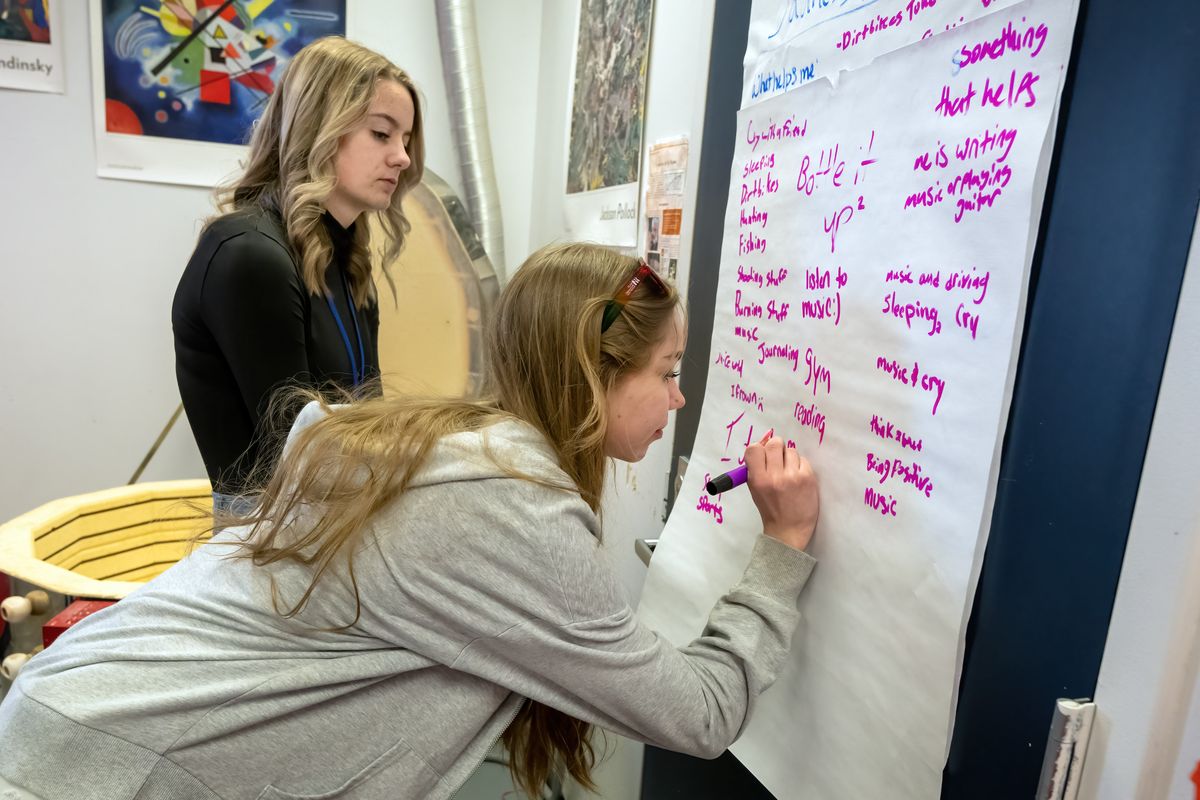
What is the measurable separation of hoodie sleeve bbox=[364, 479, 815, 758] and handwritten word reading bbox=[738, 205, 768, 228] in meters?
0.35

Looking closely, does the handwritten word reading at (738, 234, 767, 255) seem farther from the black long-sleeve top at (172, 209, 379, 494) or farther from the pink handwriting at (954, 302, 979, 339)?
the black long-sleeve top at (172, 209, 379, 494)

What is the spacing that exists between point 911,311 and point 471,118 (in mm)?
1703

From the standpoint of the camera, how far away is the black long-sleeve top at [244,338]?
1.07 meters

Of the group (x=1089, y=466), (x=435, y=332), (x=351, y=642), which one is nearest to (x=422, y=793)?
(x=351, y=642)

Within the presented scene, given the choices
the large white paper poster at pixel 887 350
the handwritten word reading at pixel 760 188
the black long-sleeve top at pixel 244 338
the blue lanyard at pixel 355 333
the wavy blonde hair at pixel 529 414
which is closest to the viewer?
the large white paper poster at pixel 887 350

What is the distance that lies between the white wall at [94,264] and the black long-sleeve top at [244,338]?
1.12 m

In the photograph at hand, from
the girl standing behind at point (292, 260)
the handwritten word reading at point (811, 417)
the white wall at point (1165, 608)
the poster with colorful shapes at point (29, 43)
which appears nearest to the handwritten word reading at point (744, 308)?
the handwritten word reading at point (811, 417)

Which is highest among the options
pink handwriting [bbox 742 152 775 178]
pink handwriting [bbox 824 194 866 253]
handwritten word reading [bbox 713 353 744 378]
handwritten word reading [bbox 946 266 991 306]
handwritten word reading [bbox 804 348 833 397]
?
pink handwriting [bbox 742 152 775 178]

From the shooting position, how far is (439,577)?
0.61 meters

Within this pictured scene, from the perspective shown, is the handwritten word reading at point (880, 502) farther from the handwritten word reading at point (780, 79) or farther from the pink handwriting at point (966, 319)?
the handwritten word reading at point (780, 79)

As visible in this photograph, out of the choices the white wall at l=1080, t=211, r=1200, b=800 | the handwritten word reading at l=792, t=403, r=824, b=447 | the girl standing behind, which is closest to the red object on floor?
the girl standing behind

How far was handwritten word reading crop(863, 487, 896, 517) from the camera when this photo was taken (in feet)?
2.02

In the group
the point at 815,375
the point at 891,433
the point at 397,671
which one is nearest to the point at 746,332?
the point at 815,375

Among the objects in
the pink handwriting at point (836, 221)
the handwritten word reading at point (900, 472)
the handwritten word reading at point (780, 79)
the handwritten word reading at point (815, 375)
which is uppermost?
the handwritten word reading at point (780, 79)
